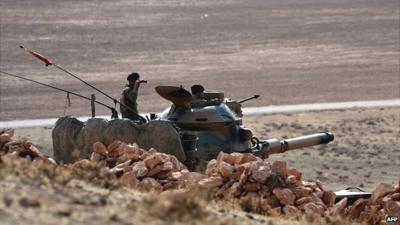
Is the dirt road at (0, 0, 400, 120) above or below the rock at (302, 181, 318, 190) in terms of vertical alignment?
above

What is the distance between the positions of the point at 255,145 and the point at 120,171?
5.07 m

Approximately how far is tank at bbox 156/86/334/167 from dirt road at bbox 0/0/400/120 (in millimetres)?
19919

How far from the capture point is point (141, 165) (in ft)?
58.3

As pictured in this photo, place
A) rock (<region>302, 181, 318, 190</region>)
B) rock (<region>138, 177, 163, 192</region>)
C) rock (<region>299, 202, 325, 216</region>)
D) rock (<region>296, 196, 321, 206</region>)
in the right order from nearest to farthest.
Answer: rock (<region>138, 177, 163, 192</region>)
rock (<region>299, 202, 325, 216</region>)
rock (<region>296, 196, 321, 206</region>)
rock (<region>302, 181, 318, 190</region>)

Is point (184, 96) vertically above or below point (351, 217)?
above

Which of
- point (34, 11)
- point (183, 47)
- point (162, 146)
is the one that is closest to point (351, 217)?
point (162, 146)

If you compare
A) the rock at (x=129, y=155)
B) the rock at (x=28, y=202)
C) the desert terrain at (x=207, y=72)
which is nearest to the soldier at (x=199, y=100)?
the rock at (x=129, y=155)

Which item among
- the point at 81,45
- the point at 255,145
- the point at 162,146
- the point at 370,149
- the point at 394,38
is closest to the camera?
the point at 162,146

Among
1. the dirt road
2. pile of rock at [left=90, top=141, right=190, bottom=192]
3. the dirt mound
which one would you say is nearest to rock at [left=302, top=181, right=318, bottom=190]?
the dirt mound

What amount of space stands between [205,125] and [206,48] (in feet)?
122

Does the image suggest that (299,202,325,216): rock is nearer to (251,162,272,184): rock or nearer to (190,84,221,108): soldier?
(251,162,272,184): rock

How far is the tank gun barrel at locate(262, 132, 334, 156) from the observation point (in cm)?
2289

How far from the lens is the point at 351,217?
18.4m

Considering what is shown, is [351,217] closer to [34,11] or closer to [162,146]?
[162,146]
